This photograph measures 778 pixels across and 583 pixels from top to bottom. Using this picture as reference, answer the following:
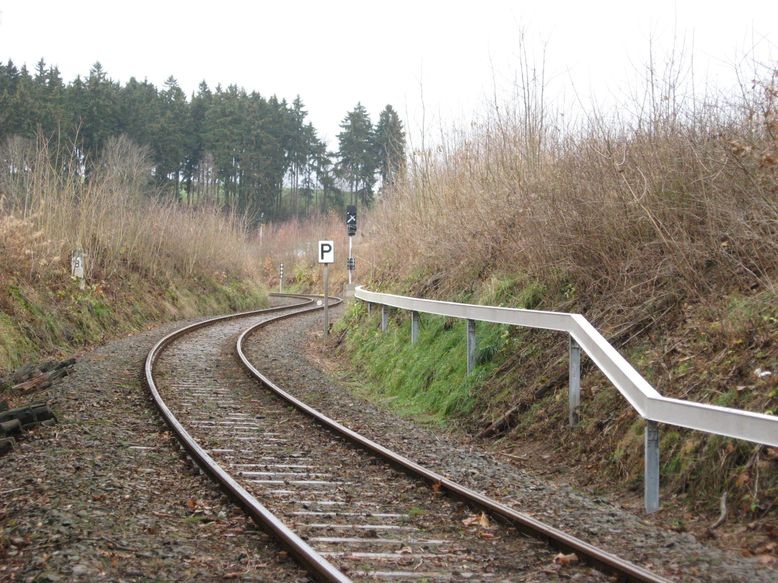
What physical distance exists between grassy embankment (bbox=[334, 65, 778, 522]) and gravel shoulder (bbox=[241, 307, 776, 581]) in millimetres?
463

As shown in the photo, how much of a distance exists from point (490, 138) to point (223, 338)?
9292 millimetres

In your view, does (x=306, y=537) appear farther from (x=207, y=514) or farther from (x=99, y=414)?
(x=99, y=414)

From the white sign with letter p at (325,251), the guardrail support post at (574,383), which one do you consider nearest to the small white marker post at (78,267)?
→ the white sign with letter p at (325,251)

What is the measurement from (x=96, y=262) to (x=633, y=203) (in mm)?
19315

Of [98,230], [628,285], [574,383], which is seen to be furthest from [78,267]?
[574,383]

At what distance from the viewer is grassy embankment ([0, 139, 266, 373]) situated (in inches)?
681

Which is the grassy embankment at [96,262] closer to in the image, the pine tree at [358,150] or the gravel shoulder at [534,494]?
the gravel shoulder at [534,494]

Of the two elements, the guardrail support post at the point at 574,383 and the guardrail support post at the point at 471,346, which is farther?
the guardrail support post at the point at 471,346

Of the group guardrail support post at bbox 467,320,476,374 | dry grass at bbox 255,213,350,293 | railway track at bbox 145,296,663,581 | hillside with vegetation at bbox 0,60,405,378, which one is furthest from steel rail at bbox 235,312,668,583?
dry grass at bbox 255,213,350,293

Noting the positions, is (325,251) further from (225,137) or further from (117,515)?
(225,137)

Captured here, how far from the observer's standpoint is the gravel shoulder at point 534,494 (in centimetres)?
462

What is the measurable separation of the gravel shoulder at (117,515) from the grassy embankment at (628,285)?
129 inches

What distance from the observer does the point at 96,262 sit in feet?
78.3

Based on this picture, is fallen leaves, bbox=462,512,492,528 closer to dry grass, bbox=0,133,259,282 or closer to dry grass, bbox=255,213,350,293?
dry grass, bbox=0,133,259,282
